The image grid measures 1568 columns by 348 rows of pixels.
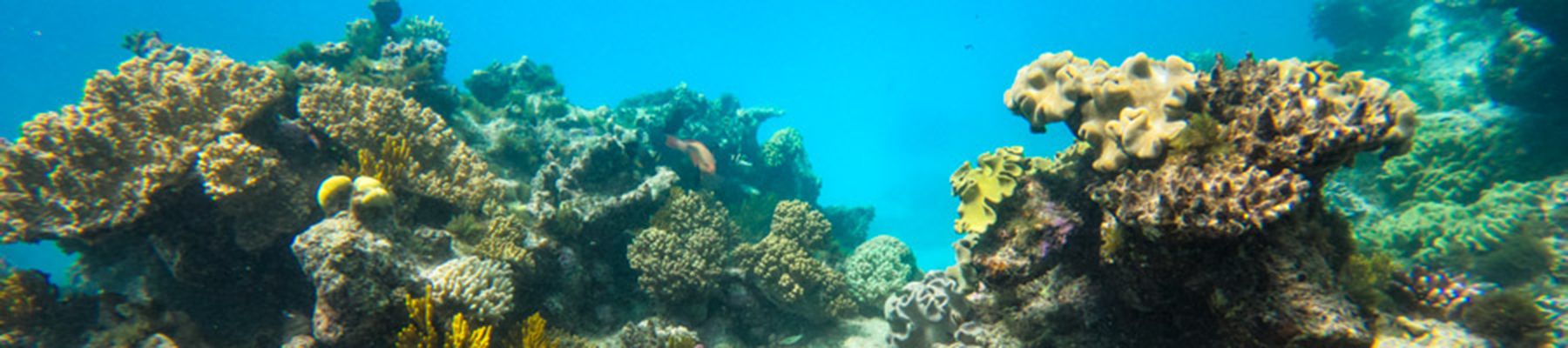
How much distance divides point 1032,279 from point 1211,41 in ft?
338

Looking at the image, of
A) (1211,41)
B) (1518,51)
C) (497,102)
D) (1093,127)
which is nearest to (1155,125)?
(1093,127)

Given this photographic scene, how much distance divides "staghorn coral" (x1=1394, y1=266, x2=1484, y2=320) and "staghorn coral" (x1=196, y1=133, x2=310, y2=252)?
1092 centimetres

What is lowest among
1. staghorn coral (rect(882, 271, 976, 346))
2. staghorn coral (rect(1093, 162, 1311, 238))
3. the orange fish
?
staghorn coral (rect(1093, 162, 1311, 238))

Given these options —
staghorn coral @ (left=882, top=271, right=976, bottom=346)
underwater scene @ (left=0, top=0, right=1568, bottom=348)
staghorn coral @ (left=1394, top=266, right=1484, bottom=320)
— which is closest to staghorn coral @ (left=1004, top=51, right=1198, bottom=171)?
underwater scene @ (left=0, top=0, right=1568, bottom=348)

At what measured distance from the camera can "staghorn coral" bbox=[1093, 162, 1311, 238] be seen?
104 inches

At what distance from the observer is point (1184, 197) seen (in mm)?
2824

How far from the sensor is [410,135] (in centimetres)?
723

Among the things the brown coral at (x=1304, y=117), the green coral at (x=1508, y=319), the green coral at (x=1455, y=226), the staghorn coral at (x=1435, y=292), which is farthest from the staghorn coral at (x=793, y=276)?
the green coral at (x=1455, y=226)

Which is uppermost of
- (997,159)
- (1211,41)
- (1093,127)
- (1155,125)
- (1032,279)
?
(1211,41)

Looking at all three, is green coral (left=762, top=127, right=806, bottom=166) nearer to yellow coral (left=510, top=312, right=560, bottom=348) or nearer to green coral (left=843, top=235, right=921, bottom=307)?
green coral (left=843, top=235, right=921, bottom=307)

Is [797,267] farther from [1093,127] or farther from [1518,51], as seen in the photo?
[1518,51]

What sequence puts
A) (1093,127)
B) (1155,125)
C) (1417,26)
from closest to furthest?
(1155,125) < (1093,127) < (1417,26)

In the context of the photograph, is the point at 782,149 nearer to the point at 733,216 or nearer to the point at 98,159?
the point at 733,216

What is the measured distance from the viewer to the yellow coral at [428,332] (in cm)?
475
